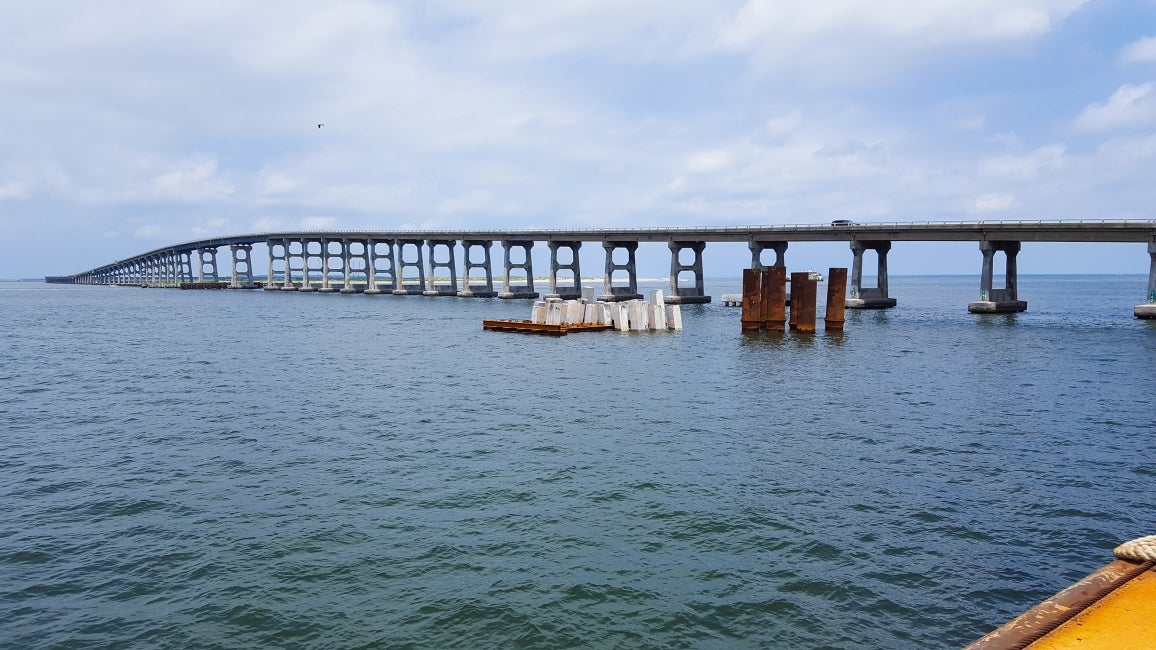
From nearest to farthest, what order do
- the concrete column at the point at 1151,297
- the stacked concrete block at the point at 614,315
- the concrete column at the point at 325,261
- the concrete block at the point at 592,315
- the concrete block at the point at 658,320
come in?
the stacked concrete block at the point at 614,315 < the concrete block at the point at 658,320 < the concrete block at the point at 592,315 < the concrete column at the point at 1151,297 < the concrete column at the point at 325,261

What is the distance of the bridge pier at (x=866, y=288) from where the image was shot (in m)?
84.2

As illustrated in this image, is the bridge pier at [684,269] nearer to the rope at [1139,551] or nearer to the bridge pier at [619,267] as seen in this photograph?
the bridge pier at [619,267]

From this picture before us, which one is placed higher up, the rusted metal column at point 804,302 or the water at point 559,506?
the rusted metal column at point 804,302

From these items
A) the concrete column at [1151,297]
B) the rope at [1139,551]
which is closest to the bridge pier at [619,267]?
the concrete column at [1151,297]

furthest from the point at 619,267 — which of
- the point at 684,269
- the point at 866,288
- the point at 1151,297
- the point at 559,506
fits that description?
the point at 559,506

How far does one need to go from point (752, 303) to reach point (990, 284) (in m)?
37.6

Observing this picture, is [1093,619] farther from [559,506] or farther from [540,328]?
[540,328]

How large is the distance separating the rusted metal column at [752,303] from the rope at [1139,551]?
1819 inches

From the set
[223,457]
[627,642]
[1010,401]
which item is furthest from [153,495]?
[1010,401]

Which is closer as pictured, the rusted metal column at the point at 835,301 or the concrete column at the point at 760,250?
the rusted metal column at the point at 835,301

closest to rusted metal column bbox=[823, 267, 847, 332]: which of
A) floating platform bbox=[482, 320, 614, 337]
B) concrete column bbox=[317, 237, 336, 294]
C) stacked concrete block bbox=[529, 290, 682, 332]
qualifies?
stacked concrete block bbox=[529, 290, 682, 332]

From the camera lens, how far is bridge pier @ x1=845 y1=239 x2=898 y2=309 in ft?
276

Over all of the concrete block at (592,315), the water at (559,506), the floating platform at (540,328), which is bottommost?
the water at (559,506)

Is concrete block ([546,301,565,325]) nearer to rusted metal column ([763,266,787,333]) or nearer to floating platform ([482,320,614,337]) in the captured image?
floating platform ([482,320,614,337])
